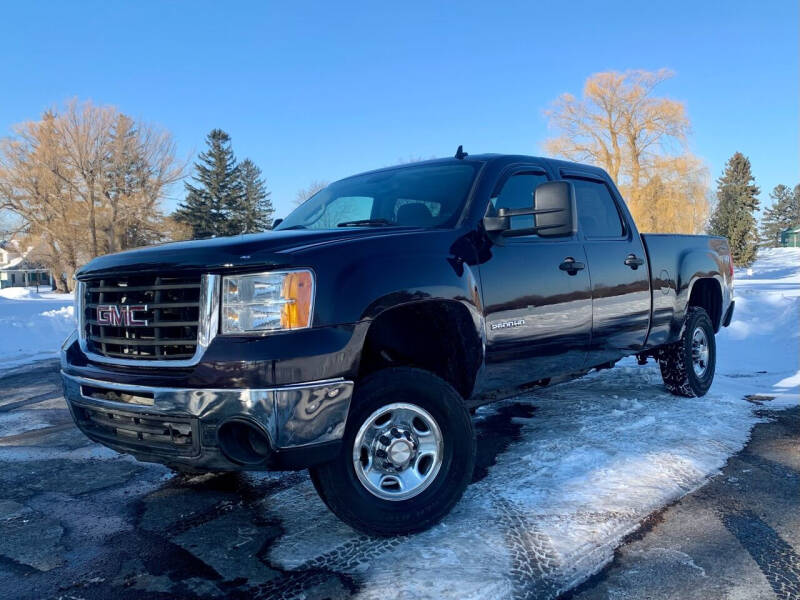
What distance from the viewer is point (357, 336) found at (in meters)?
2.76

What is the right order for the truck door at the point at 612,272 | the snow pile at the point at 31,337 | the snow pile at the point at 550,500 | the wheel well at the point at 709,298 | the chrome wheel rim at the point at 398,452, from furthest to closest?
the snow pile at the point at 31,337 < the wheel well at the point at 709,298 < the truck door at the point at 612,272 < the chrome wheel rim at the point at 398,452 < the snow pile at the point at 550,500

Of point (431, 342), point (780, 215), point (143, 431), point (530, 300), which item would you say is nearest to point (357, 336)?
point (431, 342)

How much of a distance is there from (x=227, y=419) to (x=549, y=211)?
2140mm

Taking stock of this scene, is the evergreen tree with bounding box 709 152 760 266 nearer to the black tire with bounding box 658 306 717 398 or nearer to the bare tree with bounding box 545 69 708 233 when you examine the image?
the bare tree with bounding box 545 69 708 233

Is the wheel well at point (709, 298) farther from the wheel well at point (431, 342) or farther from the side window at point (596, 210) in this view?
the wheel well at point (431, 342)

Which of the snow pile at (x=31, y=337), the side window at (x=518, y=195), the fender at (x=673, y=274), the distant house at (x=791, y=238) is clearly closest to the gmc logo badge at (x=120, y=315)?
the side window at (x=518, y=195)

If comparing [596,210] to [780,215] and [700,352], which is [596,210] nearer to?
[700,352]

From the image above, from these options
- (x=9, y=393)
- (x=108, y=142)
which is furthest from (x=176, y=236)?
(x=9, y=393)

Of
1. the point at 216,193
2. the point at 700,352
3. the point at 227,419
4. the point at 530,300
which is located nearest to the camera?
the point at 227,419

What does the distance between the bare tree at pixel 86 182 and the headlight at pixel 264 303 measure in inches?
1647

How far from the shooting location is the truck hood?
8.65 ft

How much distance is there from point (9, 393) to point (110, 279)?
17.1 feet

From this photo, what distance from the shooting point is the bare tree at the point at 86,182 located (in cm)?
3897

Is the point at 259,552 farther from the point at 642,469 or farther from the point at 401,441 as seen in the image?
the point at 642,469
